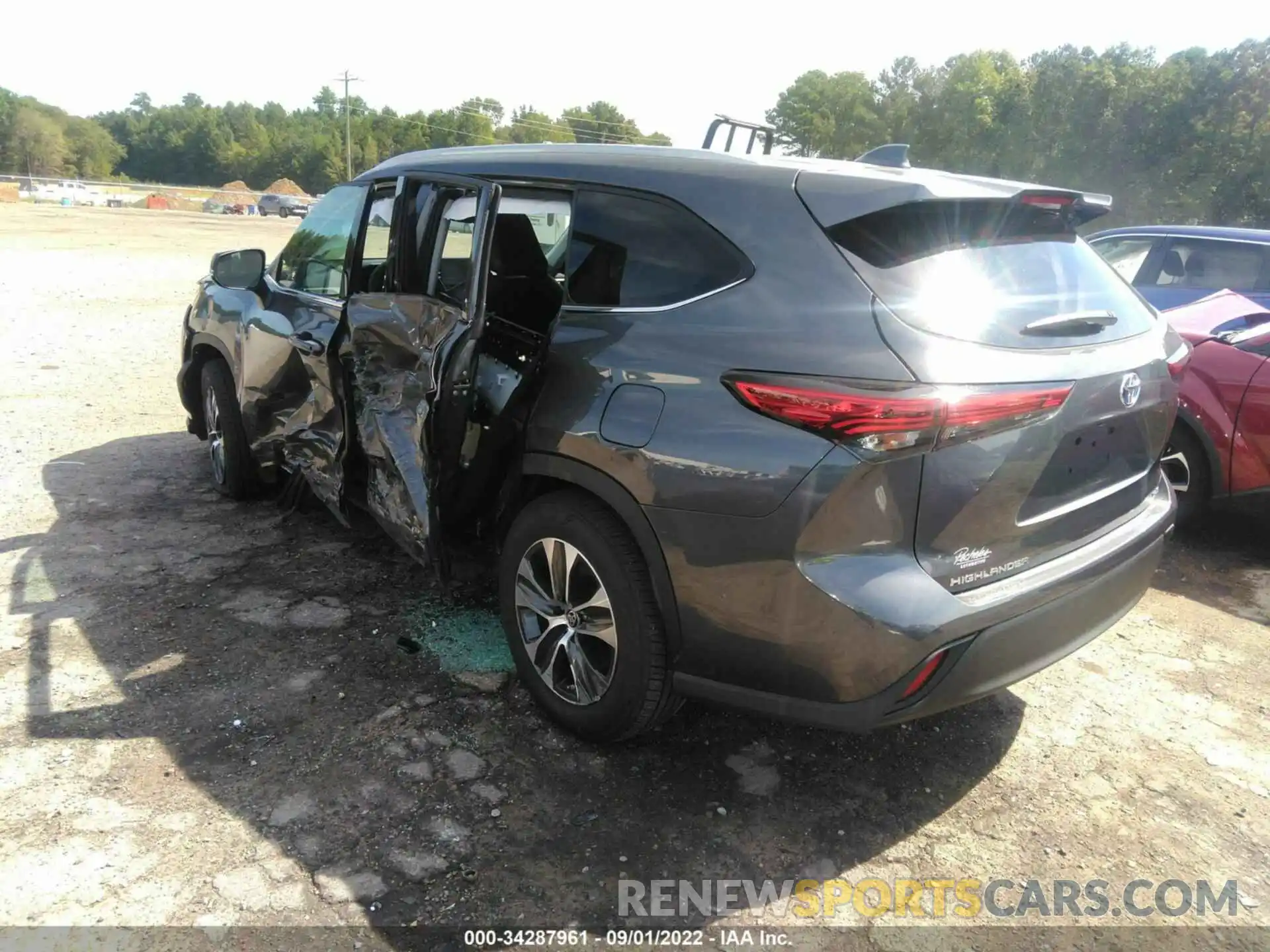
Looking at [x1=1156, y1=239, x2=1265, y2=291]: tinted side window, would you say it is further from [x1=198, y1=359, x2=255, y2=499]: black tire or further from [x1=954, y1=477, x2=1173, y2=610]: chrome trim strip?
[x1=198, y1=359, x2=255, y2=499]: black tire

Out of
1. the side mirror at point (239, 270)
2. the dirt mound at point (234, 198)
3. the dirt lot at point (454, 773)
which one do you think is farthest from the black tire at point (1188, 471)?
the dirt mound at point (234, 198)

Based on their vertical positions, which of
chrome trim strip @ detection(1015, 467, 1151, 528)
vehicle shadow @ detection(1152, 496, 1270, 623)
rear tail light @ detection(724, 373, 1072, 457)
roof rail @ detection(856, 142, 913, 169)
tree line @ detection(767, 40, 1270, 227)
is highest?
tree line @ detection(767, 40, 1270, 227)

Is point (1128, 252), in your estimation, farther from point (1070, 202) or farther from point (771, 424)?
point (771, 424)

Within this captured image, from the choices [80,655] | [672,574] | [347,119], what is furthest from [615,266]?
[347,119]

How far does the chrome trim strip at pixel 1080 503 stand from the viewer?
2426mm

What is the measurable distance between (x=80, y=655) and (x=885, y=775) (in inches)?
119

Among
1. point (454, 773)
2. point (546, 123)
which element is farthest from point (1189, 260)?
point (546, 123)

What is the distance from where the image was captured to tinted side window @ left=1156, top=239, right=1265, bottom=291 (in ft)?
18.7

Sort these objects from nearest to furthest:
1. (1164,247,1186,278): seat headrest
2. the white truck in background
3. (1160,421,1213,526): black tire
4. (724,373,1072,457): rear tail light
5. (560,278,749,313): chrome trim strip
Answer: (724,373,1072,457): rear tail light, (560,278,749,313): chrome trim strip, (1160,421,1213,526): black tire, (1164,247,1186,278): seat headrest, the white truck in background

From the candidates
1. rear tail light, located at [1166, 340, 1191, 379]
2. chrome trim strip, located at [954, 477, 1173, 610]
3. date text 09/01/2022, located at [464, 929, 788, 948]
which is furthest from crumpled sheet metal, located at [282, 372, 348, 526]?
rear tail light, located at [1166, 340, 1191, 379]

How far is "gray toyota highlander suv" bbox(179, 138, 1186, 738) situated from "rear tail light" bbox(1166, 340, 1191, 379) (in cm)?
2

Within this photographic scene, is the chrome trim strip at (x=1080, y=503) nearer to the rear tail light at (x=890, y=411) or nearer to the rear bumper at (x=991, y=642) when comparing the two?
the rear bumper at (x=991, y=642)

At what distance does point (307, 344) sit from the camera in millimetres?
3889

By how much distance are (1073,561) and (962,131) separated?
6240cm
